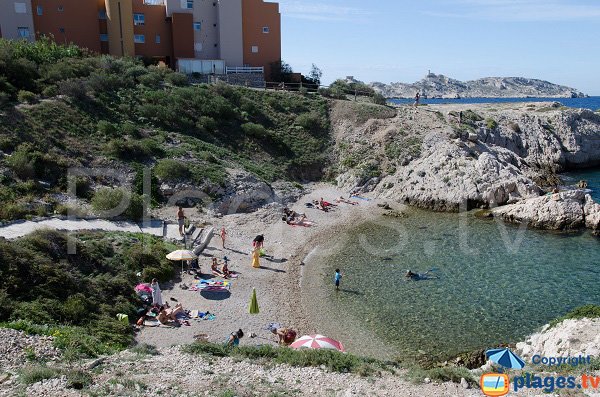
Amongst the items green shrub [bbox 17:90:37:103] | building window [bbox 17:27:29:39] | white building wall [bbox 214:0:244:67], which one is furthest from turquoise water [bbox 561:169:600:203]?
building window [bbox 17:27:29:39]

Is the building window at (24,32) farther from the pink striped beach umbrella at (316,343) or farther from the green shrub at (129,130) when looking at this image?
the pink striped beach umbrella at (316,343)

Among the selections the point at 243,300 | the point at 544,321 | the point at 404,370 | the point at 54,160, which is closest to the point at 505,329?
the point at 544,321

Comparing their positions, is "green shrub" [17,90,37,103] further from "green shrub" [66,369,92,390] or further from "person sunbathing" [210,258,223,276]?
"green shrub" [66,369,92,390]

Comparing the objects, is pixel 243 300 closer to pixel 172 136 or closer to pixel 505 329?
pixel 505 329

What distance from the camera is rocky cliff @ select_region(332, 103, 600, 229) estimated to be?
34.8 metres

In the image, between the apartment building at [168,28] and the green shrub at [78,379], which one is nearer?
the green shrub at [78,379]

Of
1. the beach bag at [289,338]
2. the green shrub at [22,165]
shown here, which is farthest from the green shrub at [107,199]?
the beach bag at [289,338]

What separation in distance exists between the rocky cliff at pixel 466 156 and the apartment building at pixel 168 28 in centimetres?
1402

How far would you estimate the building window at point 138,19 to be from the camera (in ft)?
164

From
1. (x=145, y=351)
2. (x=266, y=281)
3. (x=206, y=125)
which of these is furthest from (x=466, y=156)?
(x=145, y=351)

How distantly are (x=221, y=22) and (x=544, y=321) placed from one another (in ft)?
148

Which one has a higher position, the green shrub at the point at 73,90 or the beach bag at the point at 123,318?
the green shrub at the point at 73,90

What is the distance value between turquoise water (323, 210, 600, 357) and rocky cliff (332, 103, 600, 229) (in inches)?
154

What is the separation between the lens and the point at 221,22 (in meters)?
51.1
